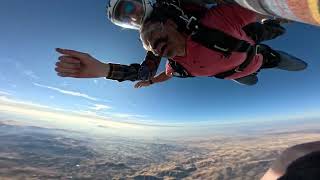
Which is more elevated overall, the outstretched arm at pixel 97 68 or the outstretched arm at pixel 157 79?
the outstretched arm at pixel 157 79

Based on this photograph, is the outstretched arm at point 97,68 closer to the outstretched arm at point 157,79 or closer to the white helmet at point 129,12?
the white helmet at point 129,12

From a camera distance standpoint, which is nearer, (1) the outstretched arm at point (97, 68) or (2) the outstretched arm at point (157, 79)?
(1) the outstretched arm at point (97, 68)

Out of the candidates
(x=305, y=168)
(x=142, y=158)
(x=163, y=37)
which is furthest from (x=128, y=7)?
(x=142, y=158)

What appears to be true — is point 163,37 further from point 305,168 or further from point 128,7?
point 305,168

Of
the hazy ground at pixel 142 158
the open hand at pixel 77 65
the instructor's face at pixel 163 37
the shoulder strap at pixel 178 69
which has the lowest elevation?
the hazy ground at pixel 142 158

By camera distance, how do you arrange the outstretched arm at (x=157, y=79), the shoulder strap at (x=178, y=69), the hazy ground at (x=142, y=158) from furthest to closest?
the hazy ground at (x=142, y=158), the outstretched arm at (x=157, y=79), the shoulder strap at (x=178, y=69)

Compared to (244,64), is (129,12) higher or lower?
higher

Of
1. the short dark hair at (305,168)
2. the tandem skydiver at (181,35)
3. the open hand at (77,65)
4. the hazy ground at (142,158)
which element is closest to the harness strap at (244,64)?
the tandem skydiver at (181,35)
